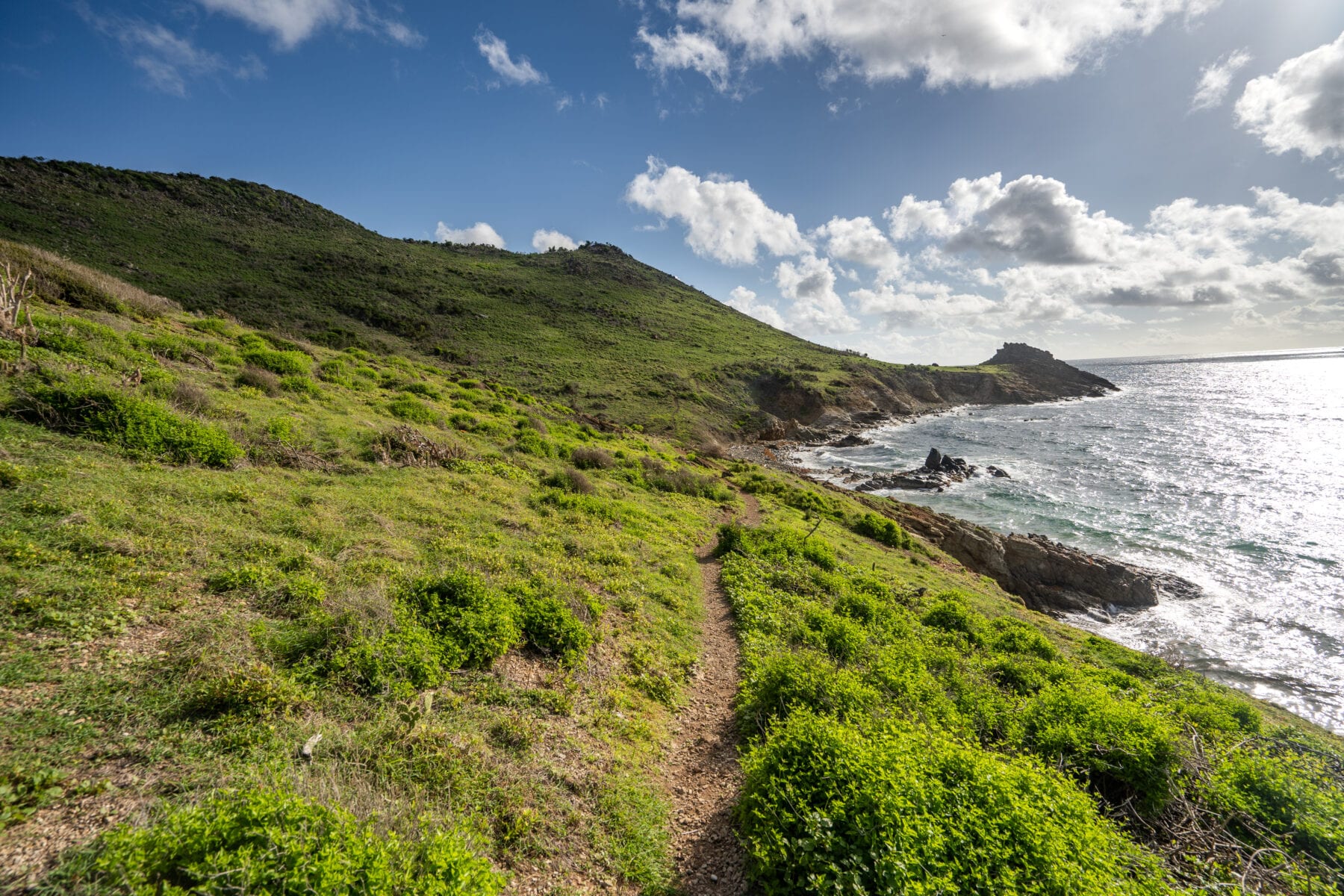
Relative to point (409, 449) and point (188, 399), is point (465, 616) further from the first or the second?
point (188, 399)

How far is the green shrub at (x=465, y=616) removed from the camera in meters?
8.24

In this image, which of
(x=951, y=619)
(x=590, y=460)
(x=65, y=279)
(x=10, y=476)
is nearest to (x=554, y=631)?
(x=10, y=476)

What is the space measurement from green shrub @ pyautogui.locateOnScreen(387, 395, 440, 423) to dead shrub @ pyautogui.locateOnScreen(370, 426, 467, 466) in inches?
183

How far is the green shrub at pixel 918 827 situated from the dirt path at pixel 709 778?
509 millimetres

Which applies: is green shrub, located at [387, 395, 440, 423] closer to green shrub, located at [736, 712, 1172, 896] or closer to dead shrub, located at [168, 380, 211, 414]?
dead shrub, located at [168, 380, 211, 414]

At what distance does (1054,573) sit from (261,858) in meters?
36.7

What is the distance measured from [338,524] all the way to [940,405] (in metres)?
115

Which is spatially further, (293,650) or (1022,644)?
(1022,644)

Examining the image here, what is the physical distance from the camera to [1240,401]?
102750 mm

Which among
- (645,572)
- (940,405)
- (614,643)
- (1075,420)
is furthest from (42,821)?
(940,405)

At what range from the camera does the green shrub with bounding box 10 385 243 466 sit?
1030 cm

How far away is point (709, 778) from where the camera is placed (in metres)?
8.07

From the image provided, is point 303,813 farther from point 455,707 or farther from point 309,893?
point 455,707

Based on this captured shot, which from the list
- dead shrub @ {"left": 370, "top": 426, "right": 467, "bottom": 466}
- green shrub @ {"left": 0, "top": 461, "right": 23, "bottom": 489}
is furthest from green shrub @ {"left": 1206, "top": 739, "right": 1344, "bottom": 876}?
dead shrub @ {"left": 370, "top": 426, "right": 467, "bottom": 466}
